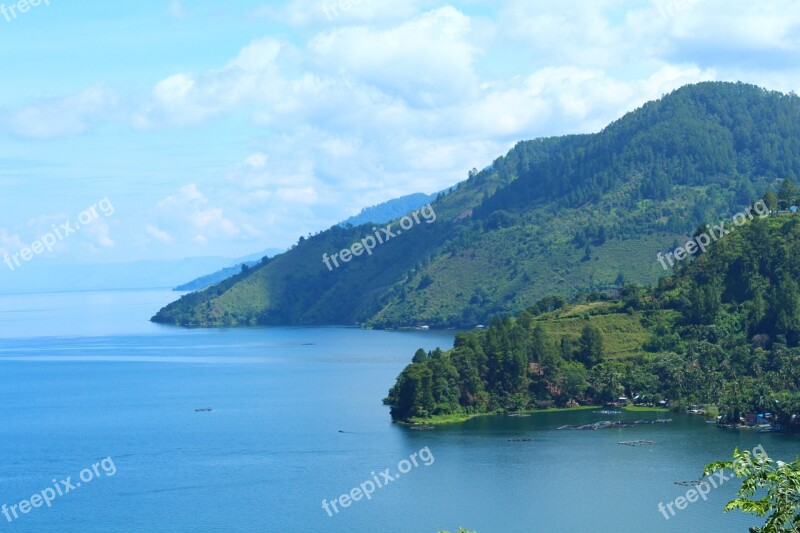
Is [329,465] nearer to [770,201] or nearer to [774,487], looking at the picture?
[774,487]

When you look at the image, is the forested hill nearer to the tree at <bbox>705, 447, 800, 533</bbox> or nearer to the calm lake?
the calm lake

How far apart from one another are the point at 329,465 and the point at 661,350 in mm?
55526

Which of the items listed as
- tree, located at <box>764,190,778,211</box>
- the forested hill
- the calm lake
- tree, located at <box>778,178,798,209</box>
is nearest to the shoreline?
the forested hill

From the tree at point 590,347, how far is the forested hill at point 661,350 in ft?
0.40

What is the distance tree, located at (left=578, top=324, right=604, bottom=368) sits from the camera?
132 metres

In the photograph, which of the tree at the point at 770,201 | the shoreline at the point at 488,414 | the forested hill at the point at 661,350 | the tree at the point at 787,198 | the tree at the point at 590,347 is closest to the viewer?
the shoreline at the point at 488,414

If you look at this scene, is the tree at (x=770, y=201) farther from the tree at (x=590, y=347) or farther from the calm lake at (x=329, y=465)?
the calm lake at (x=329, y=465)

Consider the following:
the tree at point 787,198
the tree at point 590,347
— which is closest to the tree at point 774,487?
the tree at point 590,347

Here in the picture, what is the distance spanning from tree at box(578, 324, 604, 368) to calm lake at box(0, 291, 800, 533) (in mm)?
13908

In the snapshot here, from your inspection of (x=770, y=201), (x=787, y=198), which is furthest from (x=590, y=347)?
(x=787, y=198)

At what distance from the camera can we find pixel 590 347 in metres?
133

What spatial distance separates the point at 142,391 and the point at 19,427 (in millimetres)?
30997

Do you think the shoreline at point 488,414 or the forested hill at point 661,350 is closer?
the shoreline at point 488,414

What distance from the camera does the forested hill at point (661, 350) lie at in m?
120
